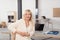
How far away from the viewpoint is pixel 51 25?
3416mm

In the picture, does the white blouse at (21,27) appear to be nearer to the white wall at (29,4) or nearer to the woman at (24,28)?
the woman at (24,28)

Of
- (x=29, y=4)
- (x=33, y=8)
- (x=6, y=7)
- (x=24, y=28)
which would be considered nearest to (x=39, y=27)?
(x=33, y=8)

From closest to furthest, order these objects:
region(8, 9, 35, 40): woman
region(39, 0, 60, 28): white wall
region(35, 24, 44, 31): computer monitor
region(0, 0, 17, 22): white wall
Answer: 1. region(8, 9, 35, 40): woman
2. region(35, 24, 44, 31): computer monitor
3. region(39, 0, 60, 28): white wall
4. region(0, 0, 17, 22): white wall

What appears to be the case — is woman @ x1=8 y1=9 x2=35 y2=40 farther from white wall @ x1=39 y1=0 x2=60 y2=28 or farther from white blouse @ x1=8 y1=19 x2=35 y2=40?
white wall @ x1=39 y1=0 x2=60 y2=28

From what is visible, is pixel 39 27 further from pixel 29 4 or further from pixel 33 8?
pixel 29 4

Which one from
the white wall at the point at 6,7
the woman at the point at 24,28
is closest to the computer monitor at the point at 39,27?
the white wall at the point at 6,7

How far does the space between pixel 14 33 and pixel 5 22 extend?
229cm

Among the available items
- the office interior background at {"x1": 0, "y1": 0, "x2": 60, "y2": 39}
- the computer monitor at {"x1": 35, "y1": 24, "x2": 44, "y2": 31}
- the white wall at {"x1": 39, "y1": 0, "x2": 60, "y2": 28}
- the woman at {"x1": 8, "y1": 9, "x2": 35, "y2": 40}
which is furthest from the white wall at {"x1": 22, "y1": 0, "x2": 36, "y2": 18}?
the woman at {"x1": 8, "y1": 9, "x2": 35, "y2": 40}

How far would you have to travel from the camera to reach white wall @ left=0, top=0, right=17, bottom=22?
355cm

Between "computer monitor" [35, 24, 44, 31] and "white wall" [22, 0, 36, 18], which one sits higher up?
"white wall" [22, 0, 36, 18]

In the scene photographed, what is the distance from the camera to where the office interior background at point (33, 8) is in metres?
3.40

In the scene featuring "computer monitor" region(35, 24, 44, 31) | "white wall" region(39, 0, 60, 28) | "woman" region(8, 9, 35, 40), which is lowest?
"computer monitor" region(35, 24, 44, 31)

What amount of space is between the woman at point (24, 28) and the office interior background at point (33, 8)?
202 cm

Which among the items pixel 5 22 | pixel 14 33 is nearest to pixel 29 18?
pixel 14 33
